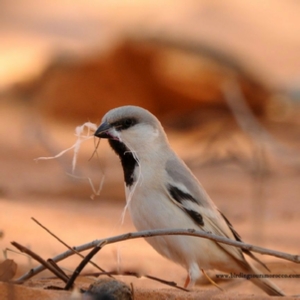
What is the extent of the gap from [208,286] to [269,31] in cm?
1402

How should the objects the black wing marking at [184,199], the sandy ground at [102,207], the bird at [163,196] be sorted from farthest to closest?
the sandy ground at [102,207] → the black wing marking at [184,199] → the bird at [163,196]

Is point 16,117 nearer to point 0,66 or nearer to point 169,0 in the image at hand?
point 0,66

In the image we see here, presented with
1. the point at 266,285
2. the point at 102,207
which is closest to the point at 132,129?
the point at 266,285

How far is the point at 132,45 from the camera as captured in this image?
51.1 feet

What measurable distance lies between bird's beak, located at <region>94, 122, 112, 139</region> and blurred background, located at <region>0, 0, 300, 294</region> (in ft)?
10.3

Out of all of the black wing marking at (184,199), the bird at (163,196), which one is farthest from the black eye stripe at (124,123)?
the black wing marking at (184,199)

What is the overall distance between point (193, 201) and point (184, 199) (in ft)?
0.42

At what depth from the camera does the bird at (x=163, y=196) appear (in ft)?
18.4

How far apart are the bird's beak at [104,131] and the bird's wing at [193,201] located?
590 millimetres

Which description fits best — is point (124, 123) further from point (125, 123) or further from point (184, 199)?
point (184, 199)

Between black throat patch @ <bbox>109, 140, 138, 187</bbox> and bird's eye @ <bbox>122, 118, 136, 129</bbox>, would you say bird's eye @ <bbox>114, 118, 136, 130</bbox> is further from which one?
black throat patch @ <bbox>109, 140, 138, 187</bbox>

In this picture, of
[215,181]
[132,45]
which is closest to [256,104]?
[132,45]

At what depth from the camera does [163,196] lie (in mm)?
5684

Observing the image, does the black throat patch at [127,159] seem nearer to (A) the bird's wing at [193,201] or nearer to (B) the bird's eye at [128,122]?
(B) the bird's eye at [128,122]
